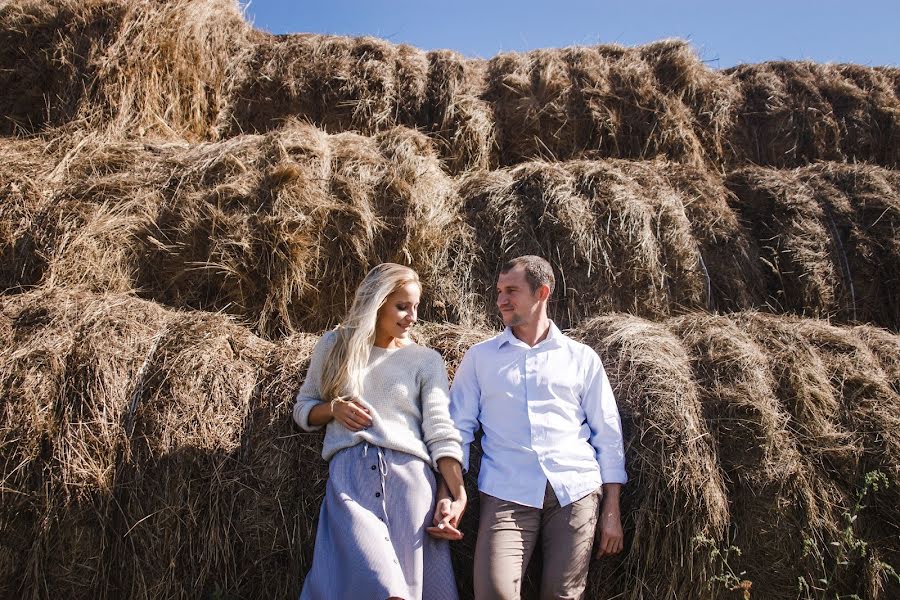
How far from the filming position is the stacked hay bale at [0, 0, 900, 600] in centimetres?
273

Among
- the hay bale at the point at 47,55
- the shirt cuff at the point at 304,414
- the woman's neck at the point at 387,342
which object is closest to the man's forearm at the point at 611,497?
the woman's neck at the point at 387,342

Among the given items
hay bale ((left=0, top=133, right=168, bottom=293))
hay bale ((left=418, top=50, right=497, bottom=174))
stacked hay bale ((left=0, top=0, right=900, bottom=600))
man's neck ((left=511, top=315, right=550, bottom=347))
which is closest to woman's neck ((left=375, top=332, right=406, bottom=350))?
stacked hay bale ((left=0, top=0, right=900, bottom=600))

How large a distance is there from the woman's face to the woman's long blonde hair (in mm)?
27

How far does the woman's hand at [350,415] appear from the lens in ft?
8.99

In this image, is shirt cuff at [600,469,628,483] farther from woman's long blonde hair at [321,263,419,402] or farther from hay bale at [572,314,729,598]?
woman's long blonde hair at [321,263,419,402]

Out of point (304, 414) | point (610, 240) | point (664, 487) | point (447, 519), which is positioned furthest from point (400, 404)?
point (610, 240)

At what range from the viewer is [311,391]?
2891mm

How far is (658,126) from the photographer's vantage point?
15.5ft

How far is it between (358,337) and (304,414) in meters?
0.37

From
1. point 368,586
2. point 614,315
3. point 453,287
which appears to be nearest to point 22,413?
point 368,586

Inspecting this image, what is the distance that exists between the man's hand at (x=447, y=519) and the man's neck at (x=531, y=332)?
2.52 ft

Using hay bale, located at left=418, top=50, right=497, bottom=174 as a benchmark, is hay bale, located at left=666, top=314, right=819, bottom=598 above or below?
below

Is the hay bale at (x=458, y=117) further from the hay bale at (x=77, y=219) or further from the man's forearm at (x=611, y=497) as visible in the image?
the man's forearm at (x=611, y=497)

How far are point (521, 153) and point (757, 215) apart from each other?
154 cm
